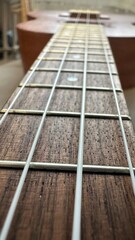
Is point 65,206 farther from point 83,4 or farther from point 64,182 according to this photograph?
point 83,4

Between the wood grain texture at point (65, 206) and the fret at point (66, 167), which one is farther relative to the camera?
the fret at point (66, 167)

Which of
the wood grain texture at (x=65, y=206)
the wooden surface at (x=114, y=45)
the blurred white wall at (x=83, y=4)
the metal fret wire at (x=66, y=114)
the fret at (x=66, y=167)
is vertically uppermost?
the blurred white wall at (x=83, y=4)

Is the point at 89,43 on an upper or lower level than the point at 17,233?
upper

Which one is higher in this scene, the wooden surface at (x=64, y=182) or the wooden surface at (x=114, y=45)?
the wooden surface at (x=114, y=45)

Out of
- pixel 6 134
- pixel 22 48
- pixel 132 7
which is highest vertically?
pixel 132 7

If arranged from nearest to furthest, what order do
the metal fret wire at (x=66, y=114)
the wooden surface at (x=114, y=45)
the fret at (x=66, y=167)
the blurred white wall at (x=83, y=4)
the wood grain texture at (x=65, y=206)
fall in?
1. the wood grain texture at (x=65, y=206)
2. the fret at (x=66, y=167)
3. the metal fret wire at (x=66, y=114)
4. the wooden surface at (x=114, y=45)
5. the blurred white wall at (x=83, y=4)

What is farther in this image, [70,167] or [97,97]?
[97,97]

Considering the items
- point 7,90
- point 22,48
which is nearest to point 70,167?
point 7,90

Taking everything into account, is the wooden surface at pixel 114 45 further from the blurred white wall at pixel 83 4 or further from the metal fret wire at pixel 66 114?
the blurred white wall at pixel 83 4

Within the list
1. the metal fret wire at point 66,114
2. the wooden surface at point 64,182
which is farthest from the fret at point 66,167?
the metal fret wire at point 66,114

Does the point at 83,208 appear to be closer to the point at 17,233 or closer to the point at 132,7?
the point at 17,233
